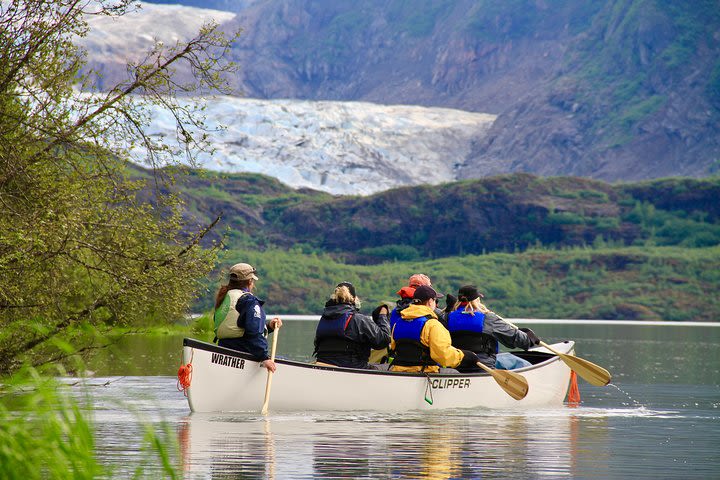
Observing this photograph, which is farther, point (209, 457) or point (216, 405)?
point (216, 405)

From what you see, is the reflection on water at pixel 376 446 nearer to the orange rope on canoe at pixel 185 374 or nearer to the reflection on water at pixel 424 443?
the reflection on water at pixel 424 443

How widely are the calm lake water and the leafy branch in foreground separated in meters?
1.34

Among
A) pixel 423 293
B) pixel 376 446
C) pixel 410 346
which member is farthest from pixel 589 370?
pixel 376 446

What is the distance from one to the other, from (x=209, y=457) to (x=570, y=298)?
4036 inches

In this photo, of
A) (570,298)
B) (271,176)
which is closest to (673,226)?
(570,298)

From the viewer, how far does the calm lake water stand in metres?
11.4

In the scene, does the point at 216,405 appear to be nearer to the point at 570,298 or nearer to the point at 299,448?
the point at 299,448

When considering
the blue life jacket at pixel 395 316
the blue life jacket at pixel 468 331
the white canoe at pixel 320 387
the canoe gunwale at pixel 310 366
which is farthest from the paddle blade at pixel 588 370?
the blue life jacket at pixel 395 316

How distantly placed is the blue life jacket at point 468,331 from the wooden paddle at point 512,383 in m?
0.30

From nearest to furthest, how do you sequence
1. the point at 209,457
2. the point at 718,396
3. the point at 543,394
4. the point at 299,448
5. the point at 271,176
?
the point at 209,457 → the point at 299,448 → the point at 543,394 → the point at 718,396 → the point at 271,176

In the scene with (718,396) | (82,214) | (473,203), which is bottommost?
(718,396)

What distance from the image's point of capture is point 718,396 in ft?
73.9

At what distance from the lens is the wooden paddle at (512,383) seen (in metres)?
18.4

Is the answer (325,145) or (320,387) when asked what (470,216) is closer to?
(325,145)
